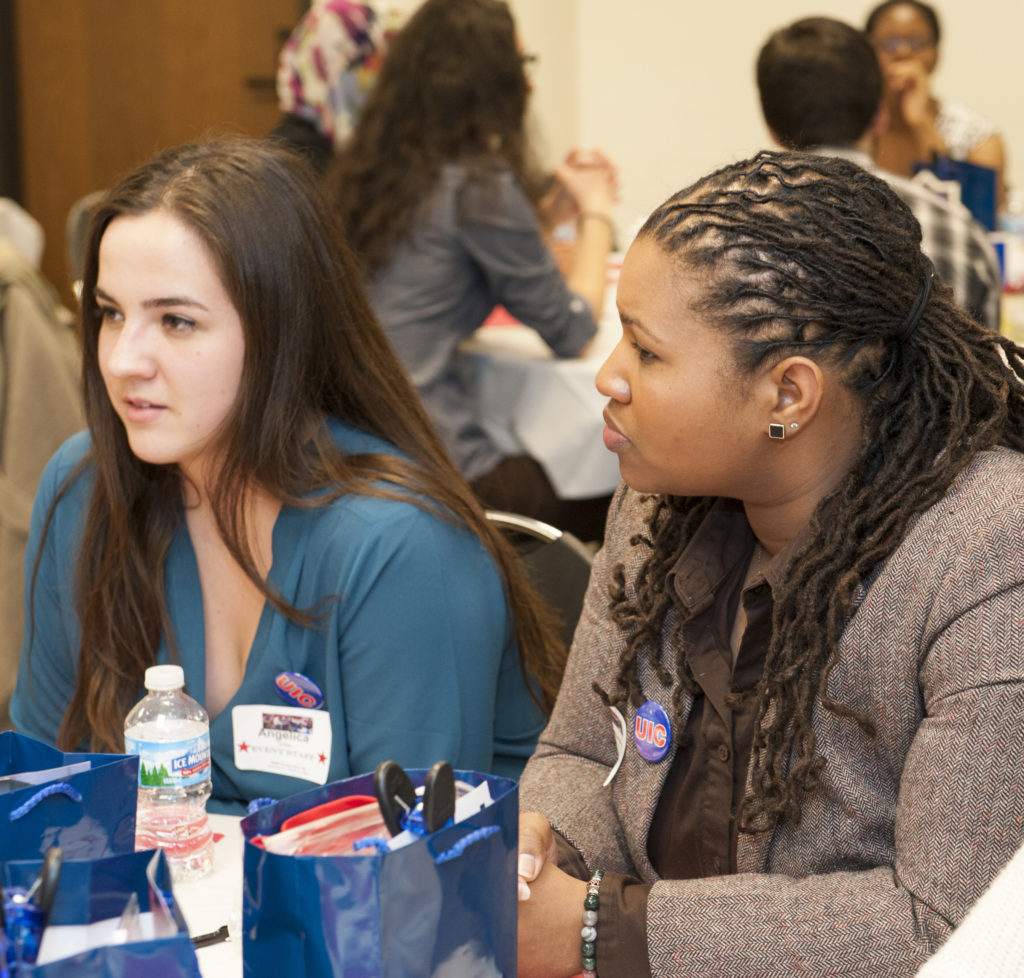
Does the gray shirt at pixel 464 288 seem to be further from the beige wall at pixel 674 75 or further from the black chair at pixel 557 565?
the beige wall at pixel 674 75

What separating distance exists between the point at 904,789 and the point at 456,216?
228cm

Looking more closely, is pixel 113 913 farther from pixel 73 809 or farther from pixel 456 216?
pixel 456 216

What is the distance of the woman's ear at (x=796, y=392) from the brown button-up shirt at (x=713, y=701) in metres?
0.15

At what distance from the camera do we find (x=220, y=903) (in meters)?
1.21

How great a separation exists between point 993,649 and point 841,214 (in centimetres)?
41

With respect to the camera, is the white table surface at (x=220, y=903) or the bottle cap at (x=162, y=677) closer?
the white table surface at (x=220, y=903)

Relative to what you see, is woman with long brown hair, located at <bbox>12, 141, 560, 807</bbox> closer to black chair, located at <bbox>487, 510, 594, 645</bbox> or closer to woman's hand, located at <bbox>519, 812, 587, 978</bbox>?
black chair, located at <bbox>487, 510, 594, 645</bbox>

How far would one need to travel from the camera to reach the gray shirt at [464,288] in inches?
122

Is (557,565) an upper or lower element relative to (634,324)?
lower

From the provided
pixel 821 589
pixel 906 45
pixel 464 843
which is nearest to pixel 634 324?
pixel 821 589

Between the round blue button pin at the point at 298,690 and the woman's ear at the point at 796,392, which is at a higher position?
the woman's ear at the point at 796,392

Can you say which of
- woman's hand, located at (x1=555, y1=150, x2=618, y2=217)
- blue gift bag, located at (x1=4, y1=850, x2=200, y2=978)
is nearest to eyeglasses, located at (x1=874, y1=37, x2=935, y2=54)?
woman's hand, located at (x1=555, y1=150, x2=618, y2=217)

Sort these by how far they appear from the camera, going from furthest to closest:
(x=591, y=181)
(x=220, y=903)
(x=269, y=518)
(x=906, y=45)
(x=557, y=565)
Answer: (x=906, y=45)
(x=591, y=181)
(x=557, y=565)
(x=269, y=518)
(x=220, y=903)

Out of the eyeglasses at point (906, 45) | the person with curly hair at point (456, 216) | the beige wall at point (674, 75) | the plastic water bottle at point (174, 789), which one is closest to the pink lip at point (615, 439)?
the plastic water bottle at point (174, 789)
